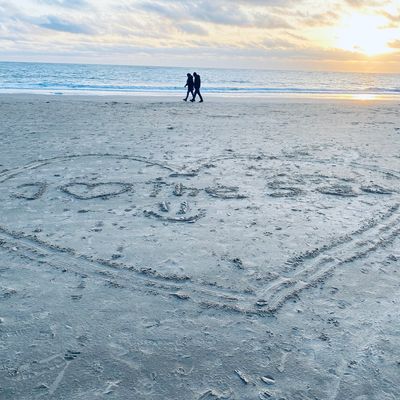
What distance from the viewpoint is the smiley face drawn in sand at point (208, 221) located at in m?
3.81

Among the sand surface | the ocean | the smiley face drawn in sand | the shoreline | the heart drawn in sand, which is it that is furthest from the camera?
the ocean

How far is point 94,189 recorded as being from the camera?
19.8ft

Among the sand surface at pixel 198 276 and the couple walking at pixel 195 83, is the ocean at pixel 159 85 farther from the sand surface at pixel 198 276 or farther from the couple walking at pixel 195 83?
the sand surface at pixel 198 276

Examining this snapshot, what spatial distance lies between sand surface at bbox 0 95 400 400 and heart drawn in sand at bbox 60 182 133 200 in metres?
0.03

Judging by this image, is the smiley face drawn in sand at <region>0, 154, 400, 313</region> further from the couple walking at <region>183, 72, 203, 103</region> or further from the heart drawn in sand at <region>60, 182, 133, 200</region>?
the couple walking at <region>183, 72, 203, 103</region>

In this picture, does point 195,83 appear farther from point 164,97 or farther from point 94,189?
point 94,189

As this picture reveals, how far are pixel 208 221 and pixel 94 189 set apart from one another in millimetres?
2016

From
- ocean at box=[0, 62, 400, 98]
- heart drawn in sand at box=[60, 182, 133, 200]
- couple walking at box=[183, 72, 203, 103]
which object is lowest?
ocean at box=[0, 62, 400, 98]

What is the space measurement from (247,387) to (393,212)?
3677 millimetres

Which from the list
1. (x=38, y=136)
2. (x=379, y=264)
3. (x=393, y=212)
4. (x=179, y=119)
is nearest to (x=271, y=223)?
(x=379, y=264)

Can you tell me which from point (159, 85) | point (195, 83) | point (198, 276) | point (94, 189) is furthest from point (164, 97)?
point (198, 276)

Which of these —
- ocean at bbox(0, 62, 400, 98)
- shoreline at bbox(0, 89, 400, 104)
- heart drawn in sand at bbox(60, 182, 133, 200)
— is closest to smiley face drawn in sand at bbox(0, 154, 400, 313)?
heart drawn in sand at bbox(60, 182, 133, 200)

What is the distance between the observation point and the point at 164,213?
5.22 m

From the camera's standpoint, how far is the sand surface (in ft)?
8.68
